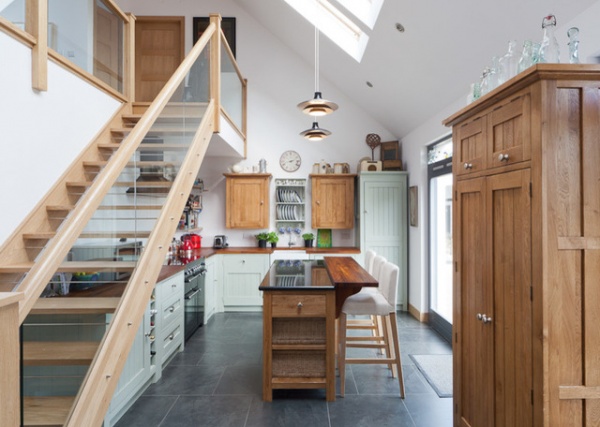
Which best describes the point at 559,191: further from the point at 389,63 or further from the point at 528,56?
the point at 389,63

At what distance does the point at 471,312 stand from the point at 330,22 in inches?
166

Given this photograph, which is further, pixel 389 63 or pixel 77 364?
pixel 389 63

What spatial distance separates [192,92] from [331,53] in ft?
7.85

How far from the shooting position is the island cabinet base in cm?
263

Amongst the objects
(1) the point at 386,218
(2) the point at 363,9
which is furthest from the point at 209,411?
(2) the point at 363,9

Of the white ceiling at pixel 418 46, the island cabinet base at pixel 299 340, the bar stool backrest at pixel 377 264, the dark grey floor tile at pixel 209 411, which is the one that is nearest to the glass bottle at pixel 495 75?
the white ceiling at pixel 418 46

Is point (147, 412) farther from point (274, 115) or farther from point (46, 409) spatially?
point (274, 115)

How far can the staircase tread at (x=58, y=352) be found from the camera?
3.55 ft

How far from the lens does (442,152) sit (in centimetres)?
431

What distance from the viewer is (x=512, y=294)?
62.1 inches

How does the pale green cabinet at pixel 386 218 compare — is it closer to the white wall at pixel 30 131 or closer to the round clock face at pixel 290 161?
the round clock face at pixel 290 161

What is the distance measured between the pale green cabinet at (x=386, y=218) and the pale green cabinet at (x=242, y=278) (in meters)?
1.62

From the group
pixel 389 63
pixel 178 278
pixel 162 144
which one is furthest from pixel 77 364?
pixel 389 63

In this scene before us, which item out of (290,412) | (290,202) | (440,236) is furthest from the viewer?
(290,202)
